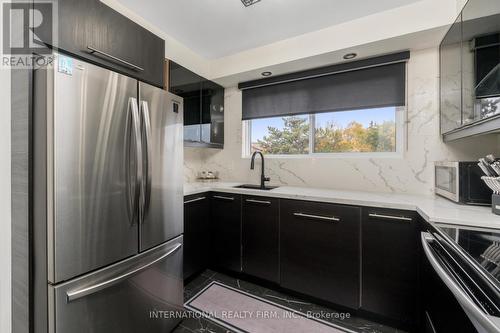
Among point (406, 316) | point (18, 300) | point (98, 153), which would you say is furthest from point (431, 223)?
point (18, 300)

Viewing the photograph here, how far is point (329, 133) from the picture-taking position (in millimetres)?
2389

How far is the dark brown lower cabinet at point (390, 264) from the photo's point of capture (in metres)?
1.45

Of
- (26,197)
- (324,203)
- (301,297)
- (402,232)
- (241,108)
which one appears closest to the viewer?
(26,197)

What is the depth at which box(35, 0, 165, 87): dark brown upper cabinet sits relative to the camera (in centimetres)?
104

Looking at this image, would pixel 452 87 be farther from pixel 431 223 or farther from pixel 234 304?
pixel 234 304

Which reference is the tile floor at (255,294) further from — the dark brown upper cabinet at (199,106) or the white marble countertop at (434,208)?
the dark brown upper cabinet at (199,106)

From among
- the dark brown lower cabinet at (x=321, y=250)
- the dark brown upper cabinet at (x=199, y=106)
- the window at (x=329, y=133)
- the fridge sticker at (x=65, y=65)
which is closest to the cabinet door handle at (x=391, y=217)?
the dark brown lower cabinet at (x=321, y=250)

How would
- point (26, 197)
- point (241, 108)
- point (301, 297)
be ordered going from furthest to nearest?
1. point (241, 108)
2. point (301, 297)
3. point (26, 197)

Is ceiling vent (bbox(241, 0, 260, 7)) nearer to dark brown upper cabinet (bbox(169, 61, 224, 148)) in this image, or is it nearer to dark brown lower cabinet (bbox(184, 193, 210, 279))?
dark brown upper cabinet (bbox(169, 61, 224, 148))

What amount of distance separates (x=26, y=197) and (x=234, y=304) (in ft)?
5.20

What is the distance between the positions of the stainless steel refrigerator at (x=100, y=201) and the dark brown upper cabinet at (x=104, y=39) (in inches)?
6.7

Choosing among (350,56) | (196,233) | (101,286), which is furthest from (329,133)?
(101,286)

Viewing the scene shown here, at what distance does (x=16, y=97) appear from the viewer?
1.01 metres

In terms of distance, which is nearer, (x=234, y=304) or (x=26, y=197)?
(x=26, y=197)
